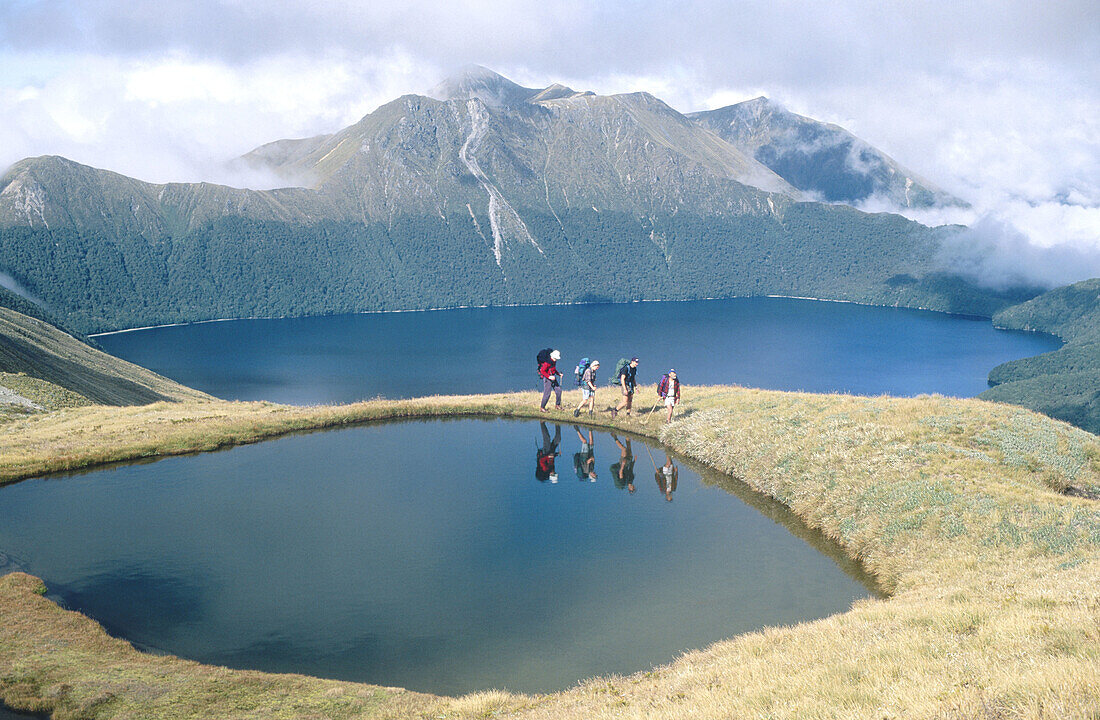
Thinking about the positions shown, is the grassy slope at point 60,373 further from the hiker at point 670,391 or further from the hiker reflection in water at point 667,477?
the hiker reflection in water at point 667,477

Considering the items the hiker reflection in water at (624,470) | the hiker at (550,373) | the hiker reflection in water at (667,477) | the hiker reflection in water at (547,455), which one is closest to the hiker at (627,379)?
the hiker at (550,373)

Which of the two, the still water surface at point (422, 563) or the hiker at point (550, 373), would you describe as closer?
the still water surface at point (422, 563)

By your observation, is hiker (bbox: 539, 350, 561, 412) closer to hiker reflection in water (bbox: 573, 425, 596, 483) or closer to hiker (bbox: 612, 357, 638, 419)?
hiker (bbox: 612, 357, 638, 419)

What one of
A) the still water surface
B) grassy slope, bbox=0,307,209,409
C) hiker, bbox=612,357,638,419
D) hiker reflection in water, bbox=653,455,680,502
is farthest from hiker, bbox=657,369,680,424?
grassy slope, bbox=0,307,209,409

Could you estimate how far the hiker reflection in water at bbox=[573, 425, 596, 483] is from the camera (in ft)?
119

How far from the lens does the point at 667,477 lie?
36.3 m

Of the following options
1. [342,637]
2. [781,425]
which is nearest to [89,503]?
[342,637]

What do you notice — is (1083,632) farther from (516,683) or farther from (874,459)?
(874,459)

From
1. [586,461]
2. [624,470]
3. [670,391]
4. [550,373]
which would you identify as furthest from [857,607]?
[550,373]

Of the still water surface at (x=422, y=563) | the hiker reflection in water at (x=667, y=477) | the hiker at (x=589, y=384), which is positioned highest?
the hiker at (x=589, y=384)

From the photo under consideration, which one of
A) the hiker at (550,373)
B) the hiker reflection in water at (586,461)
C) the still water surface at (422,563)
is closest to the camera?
the still water surface at (422,563)

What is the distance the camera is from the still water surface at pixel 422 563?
19.6 metres

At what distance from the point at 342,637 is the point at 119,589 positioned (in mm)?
7945

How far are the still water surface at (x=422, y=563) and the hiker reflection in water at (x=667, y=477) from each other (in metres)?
0.19
